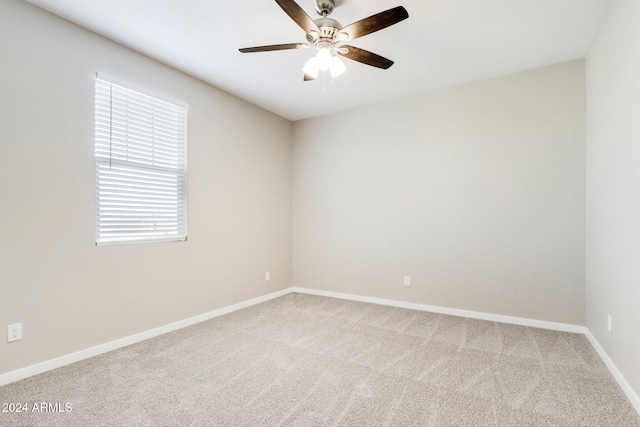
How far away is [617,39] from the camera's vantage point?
214cm

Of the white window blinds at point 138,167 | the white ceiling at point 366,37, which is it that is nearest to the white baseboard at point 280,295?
the white window blinds at point 138,167

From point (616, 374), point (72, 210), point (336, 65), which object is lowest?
point (616, 374)

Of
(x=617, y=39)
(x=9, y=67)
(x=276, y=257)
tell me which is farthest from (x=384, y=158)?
(x=9, y=67)

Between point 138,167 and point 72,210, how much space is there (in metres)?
0.64

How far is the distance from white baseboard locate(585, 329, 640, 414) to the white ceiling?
8.30 feet

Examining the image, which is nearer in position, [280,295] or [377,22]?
[377,22]

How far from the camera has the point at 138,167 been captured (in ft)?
9.41

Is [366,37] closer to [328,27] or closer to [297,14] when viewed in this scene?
[328,27]

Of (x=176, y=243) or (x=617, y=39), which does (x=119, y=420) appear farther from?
(x=617, y=39)

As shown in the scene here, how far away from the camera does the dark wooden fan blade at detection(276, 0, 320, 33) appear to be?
1754mm

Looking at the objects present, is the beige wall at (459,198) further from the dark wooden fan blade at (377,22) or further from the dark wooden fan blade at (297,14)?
the dark wooden fan blade at (297,14)

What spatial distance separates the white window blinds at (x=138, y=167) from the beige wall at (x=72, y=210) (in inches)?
3.3

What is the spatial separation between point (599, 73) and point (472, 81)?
114 cm

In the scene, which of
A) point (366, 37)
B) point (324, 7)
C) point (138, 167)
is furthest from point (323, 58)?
point (138, 167)
